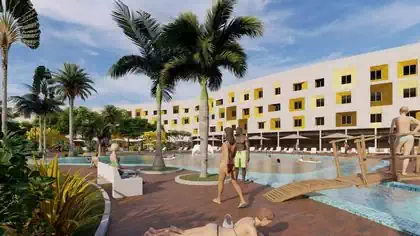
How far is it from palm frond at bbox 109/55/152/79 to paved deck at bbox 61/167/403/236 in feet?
26.1

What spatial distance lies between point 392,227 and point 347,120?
3549 cm

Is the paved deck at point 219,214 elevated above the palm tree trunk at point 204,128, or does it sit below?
below

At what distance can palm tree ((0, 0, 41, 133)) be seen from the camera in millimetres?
12258

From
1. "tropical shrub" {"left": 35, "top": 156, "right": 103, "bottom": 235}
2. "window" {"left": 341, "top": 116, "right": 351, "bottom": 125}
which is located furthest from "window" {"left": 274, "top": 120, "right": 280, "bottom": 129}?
"tropical shrub" {"left": 35, "top": 156, "right": 103, "bottom": 235}

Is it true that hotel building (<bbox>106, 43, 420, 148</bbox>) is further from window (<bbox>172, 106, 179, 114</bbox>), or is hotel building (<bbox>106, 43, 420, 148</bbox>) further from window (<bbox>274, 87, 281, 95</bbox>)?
window (<bbox>172, 106, 179, 114</bbox>)

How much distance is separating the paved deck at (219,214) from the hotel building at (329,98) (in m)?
31.7

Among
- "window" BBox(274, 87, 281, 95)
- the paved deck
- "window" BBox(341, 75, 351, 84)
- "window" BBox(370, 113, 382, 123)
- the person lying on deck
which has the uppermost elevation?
"window" BBox(341, 75, 351, 84)

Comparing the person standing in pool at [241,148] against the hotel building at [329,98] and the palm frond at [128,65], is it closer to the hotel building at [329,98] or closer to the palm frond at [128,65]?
the palm frond at [128,65]

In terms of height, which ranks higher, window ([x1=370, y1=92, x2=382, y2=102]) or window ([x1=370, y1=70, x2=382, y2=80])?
window ([x1=370, y1=70, x2=382, y2=80])

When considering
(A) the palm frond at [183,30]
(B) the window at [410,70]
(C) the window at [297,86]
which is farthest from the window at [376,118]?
(A) the palm frond at [183,30]

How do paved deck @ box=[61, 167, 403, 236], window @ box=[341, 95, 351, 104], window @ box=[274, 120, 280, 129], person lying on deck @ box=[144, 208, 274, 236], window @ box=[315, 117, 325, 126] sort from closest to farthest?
person lying on deck @ box=[144, 208, 274, 236] < paved deck @ box=[61, 167, 403, 236] < window @ box=[341, 95, 351, 104] < window @ box=[315, 117, 325, 126] < window @ box=[274, 120, 280, 129]

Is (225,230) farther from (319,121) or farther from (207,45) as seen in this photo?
(319,121)

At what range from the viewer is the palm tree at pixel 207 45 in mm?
11211

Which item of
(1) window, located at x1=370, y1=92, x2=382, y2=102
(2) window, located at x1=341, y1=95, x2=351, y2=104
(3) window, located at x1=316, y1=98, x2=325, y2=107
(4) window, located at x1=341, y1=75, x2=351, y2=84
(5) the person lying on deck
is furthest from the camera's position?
(3) window, located at x1=316, y1=98, x2=325, y2=107
